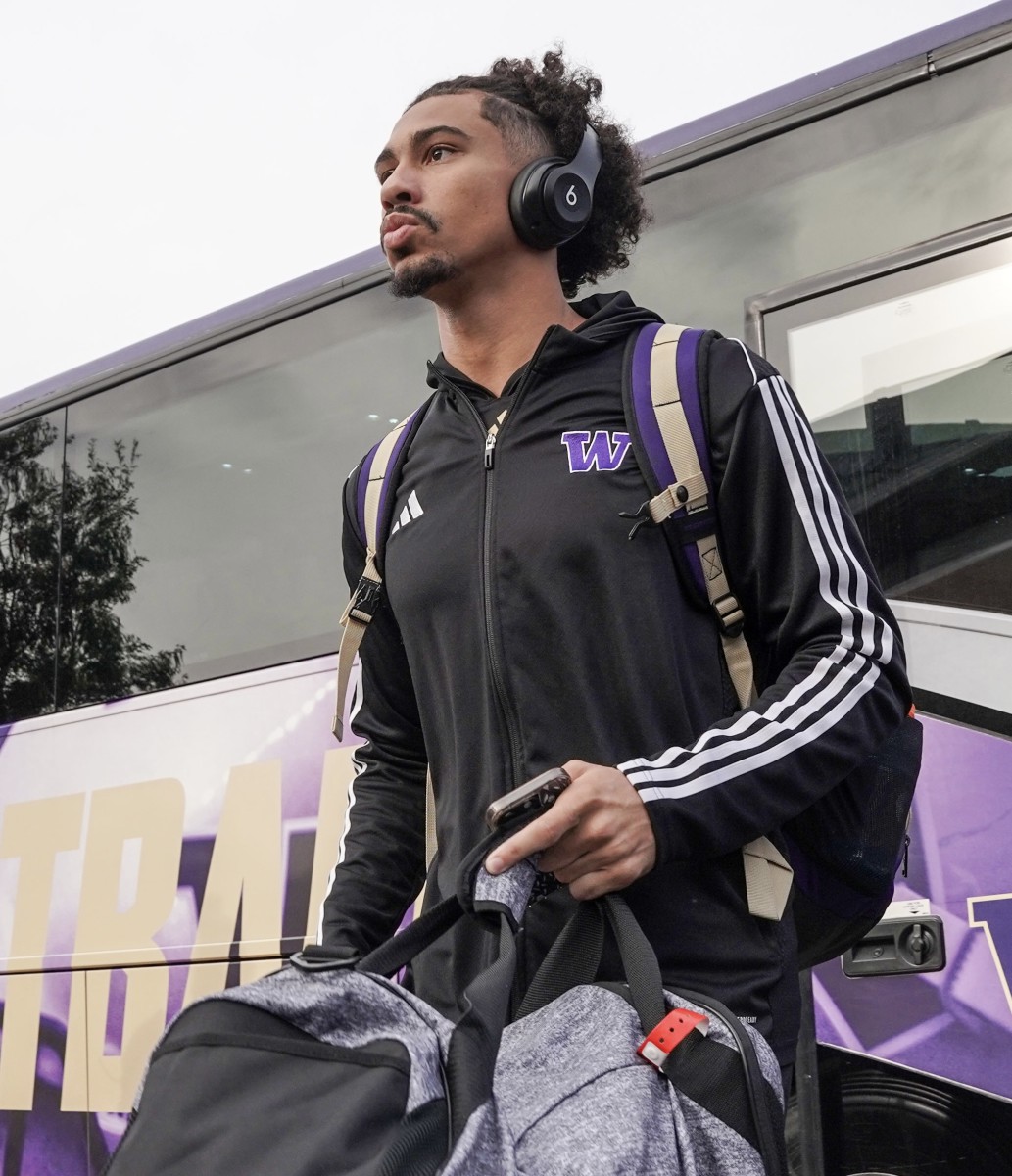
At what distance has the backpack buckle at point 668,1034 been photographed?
1.24 metres

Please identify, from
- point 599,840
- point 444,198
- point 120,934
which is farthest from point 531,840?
point 120,934

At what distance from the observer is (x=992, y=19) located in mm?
2945

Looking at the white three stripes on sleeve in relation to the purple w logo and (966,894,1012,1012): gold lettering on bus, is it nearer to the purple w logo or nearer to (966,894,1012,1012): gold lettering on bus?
the purple w logo

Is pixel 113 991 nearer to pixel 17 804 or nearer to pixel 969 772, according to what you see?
pixel 17 804

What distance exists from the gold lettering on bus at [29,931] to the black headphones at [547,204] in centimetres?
282

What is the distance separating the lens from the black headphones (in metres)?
1.90

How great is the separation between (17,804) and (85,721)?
14.9 inches

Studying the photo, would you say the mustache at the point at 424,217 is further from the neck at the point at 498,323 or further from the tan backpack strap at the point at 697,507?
the tan backpack strap at the point at 697,507

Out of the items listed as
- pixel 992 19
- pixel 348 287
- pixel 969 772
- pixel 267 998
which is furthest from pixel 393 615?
pixel 348 287

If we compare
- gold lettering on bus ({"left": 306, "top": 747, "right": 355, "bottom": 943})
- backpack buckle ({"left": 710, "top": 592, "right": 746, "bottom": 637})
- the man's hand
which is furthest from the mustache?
gold lettering on bus ({"left": 306, "top": 747, "right": 355, "bottom": 943})

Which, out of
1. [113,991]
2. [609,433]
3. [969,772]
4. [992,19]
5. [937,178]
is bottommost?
[113,991]

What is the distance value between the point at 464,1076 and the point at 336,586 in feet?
8.95

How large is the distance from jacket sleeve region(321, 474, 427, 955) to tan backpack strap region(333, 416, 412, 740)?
26 millimetres

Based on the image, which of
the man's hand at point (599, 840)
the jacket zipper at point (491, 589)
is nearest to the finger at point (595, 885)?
the man's hand at point (599, 840)
